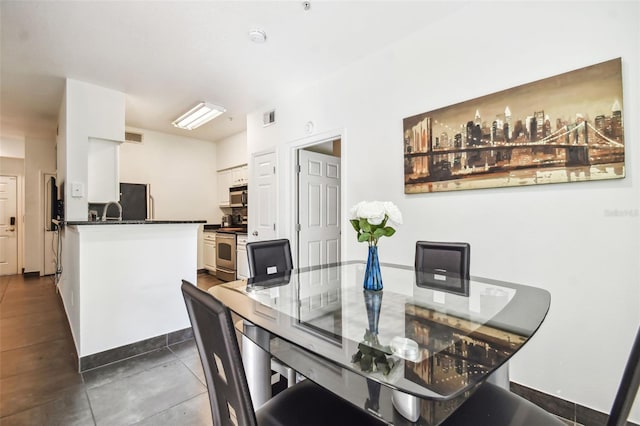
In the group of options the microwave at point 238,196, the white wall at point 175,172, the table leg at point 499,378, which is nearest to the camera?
the table leg at point 499,378

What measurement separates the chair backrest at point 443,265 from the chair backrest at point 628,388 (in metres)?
0.93

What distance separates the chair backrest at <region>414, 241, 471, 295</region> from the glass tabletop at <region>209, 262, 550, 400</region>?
0.02 m

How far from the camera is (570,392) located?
5.54 ft

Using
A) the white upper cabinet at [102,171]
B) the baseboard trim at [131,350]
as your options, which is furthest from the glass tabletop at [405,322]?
the white upper cabinet at [102,171]

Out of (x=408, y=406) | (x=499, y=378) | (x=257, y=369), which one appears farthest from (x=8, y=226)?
(x=499, y=378)

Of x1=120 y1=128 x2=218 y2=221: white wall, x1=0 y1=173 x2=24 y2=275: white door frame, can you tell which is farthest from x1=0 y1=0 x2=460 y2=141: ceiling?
x1=0 y1=173 x2=24 y2=275: white door frame

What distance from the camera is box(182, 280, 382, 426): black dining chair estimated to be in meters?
0.62

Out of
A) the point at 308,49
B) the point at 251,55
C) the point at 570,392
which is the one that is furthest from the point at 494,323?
the point at 251,55

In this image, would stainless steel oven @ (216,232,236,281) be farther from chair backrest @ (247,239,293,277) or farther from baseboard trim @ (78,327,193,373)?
chair backrest @ (247,239,293,277)

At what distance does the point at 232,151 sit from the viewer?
547 cm

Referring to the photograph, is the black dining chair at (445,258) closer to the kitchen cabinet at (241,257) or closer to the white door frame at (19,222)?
the kitchen cabinet at (241,257)

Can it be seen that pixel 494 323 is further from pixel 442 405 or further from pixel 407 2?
pixel 407 2

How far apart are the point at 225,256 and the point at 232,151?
203cm

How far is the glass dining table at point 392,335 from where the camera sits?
704 millimetres
